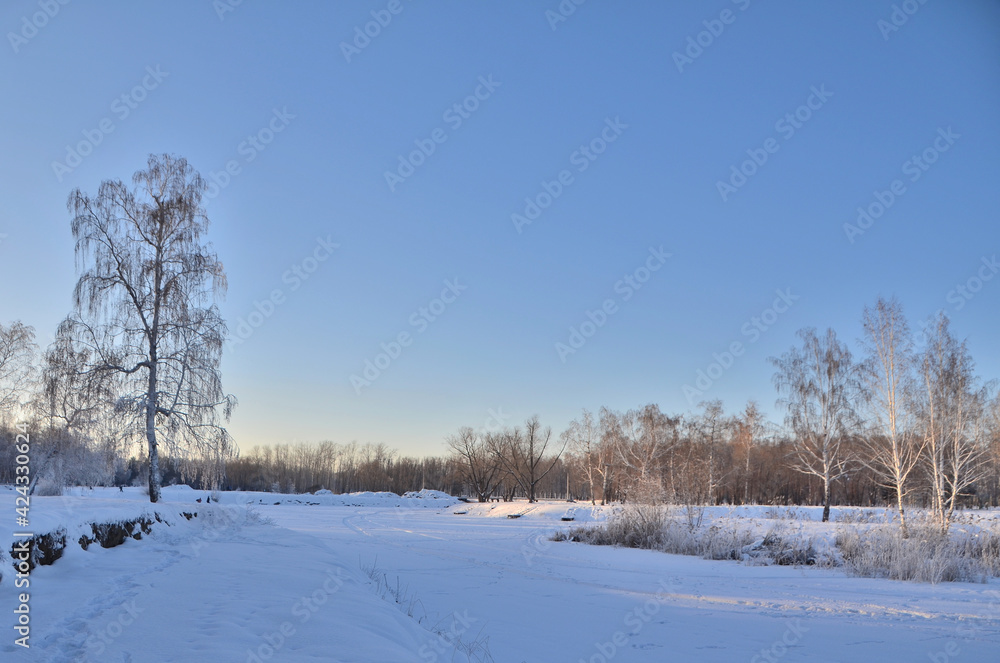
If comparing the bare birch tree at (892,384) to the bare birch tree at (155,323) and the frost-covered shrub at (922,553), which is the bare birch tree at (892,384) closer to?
the frost-covered shrub at (922,553)

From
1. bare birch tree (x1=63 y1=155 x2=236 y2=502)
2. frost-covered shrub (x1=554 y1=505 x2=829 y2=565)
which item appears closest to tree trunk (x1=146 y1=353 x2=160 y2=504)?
bare birch tree (x1=63 y1=155 x2=236 y2=502)

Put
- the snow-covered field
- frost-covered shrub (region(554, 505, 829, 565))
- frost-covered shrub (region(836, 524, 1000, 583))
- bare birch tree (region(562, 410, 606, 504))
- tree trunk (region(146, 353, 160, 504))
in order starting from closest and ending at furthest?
1. the snow-covered field
2. frost-covered shrub (region(836, 524, 1000, 583))
3. frost-covered shrub (region(554, 505, 829, 565))
4. tree trunk (region(146, 353, 160, 504))
5. bare birch tree (region(562, 410, 606, 504))

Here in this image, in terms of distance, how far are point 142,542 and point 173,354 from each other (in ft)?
27.1

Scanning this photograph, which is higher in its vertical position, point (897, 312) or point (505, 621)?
point (897, 312)

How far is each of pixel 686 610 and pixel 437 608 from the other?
370 centimetres

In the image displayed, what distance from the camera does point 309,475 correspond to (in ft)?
Answer: 348

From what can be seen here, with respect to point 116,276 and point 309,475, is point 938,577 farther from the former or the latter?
Answer: point 309,475

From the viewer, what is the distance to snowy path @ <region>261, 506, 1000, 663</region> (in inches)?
264

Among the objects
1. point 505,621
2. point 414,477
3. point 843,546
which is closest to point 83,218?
point 505,621

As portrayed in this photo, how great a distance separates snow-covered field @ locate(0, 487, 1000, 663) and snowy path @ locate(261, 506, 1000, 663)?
1.5 inches

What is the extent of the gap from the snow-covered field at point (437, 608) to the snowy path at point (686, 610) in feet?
0.13

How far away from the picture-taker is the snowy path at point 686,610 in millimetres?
6715

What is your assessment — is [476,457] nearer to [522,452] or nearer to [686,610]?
[522,452]

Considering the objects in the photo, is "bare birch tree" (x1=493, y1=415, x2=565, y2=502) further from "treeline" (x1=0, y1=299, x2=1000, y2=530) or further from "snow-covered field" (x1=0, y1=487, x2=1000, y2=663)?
"snow-covered field" (x1=0, y1=487, x2=1000, y2=663)
